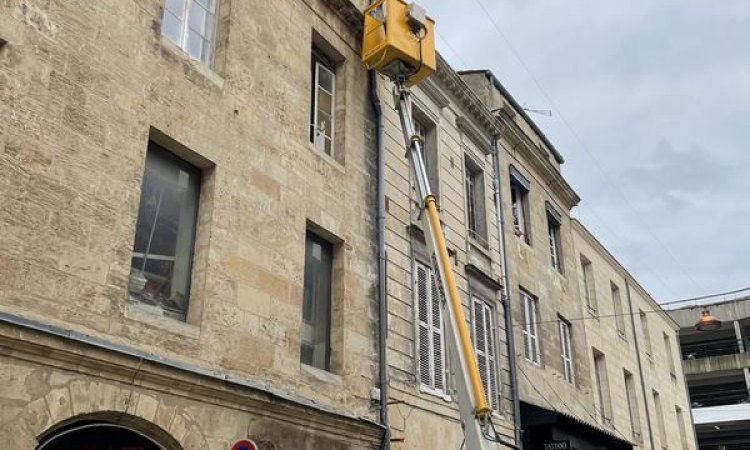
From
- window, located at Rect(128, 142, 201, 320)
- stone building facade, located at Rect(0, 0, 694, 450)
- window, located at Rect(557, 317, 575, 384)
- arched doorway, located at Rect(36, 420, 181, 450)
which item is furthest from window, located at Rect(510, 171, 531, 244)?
arched doorway, located at Rect(36, 420, 181, 450)

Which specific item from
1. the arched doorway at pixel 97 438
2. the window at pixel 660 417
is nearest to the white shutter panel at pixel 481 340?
the arched doorway at pixel 97 438

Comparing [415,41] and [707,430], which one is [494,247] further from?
[707,430]

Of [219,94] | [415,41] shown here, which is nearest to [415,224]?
[415,41]

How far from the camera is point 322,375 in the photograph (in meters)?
9.07

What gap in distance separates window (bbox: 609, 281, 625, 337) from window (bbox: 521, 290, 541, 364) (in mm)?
6875

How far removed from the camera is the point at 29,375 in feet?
19.0

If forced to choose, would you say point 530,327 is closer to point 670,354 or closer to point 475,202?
point 475,202

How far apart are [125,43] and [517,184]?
36.9 feet

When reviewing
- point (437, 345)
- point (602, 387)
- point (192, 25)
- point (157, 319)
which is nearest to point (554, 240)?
point (602, 387)

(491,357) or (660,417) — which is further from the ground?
(660,417)

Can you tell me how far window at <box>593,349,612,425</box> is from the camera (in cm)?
1881

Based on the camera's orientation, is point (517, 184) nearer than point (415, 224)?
No

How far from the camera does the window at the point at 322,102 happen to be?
1065cm

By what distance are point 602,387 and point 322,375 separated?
490 inches
